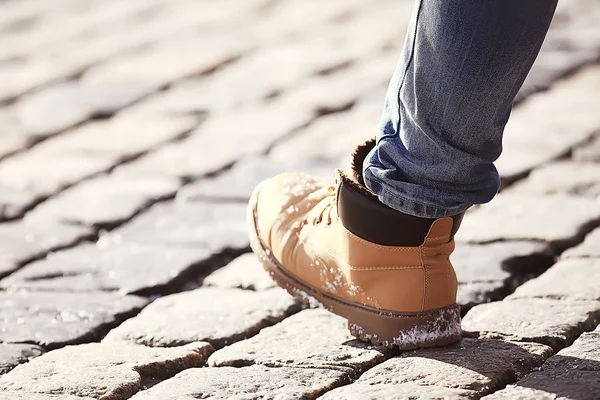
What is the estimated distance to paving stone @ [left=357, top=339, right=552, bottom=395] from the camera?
1857 millimetres

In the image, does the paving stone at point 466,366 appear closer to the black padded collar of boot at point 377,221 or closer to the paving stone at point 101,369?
the black padded collar of boot at point 377,221

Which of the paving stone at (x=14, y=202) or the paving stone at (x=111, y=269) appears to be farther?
the paving stone at (x=14, y=202)

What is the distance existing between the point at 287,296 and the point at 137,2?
3.63 meters

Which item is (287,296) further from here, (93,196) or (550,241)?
(93,196)

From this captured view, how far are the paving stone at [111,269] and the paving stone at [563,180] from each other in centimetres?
96

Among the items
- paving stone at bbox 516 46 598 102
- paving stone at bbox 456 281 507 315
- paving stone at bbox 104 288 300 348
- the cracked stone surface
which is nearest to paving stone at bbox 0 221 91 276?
paving stone at bbox 104 288 300 348

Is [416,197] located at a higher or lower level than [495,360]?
higher

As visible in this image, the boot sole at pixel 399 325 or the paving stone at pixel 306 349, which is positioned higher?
the boot sole at pixel 399 325

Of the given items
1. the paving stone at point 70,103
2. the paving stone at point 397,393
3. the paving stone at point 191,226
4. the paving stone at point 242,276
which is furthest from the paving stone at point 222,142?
the paving stone at point 397,393

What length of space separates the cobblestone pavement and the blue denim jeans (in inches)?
13.0

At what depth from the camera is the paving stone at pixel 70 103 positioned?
3867 mm

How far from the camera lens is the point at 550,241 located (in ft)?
8.61

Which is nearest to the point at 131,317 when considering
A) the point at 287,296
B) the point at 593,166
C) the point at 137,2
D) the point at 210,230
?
the point at 287,296

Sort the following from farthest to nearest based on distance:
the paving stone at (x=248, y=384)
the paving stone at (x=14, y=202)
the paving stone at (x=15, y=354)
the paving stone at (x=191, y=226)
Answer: the paving stone at (x=14, y=202) → the paving stone at (x=191, y=226) → the paving stone at (x=15, y=354) → the paving stone at (x=248, y=384)
